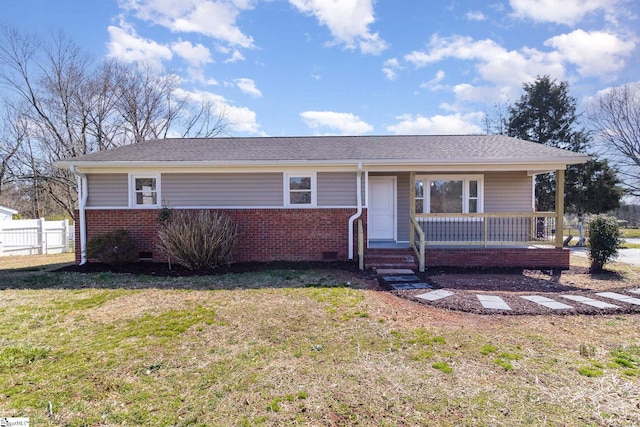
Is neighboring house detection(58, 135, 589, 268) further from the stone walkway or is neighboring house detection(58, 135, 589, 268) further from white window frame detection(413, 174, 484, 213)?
the stone walkway

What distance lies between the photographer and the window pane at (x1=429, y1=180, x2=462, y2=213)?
10203mm

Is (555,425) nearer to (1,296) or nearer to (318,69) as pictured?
(1,296)

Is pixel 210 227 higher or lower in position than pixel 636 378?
higher

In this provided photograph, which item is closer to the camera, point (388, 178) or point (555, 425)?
point (555, 425)

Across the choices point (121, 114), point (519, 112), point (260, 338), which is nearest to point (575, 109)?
point (519, 112)

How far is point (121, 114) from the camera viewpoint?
20.9 meters

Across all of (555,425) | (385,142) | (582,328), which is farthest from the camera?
(385,142)

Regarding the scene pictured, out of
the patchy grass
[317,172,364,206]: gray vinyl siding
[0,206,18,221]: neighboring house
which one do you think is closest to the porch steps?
[317,172,364,206]: gray vinyl siding

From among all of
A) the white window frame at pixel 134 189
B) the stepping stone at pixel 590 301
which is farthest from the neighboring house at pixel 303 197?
the stepping stone at pixel 590 301

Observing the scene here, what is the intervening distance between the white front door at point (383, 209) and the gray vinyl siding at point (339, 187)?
132 centimetres

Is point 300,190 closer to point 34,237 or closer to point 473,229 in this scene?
point 473,229

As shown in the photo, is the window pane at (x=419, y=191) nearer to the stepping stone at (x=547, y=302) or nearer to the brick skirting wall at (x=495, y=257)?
the brick skirting wall at (x=495, y=257)

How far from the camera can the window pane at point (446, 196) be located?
33.5 ft

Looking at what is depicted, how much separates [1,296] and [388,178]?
9.34 m
